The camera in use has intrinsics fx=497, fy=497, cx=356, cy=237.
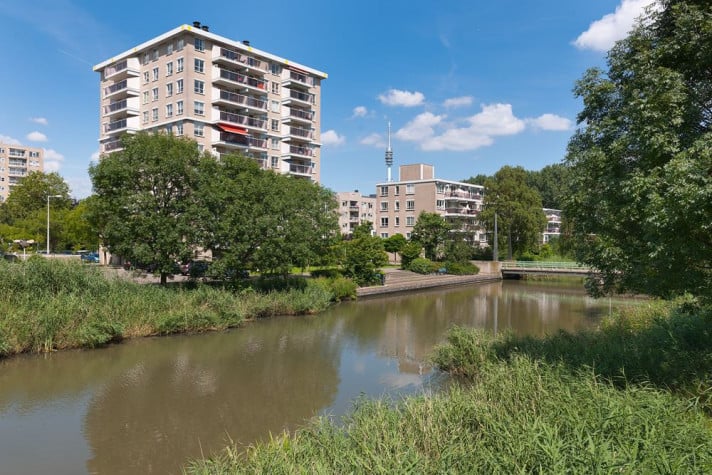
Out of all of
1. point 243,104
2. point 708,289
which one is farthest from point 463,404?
point 243,104

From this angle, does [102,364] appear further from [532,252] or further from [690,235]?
[532,252]

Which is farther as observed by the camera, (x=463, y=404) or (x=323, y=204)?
(x=323, y=204)

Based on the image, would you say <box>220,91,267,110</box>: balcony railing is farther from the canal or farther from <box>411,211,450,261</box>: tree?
the canal

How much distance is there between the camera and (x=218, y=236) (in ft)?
78.8

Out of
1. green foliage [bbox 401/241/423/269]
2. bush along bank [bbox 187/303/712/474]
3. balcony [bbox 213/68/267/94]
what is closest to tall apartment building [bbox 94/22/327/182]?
balcony [bbox 213/68/267/94]

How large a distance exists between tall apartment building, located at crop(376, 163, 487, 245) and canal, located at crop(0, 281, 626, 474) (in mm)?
37797

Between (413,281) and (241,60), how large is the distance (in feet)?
84.1

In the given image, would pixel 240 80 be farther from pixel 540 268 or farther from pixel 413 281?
pixel 540 268

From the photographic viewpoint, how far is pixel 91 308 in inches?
723

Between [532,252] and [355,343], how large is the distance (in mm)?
46820

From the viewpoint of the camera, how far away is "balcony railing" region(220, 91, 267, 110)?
4438 centimetres

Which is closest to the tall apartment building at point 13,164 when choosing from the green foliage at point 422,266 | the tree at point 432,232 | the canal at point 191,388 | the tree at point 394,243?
the tree at point 394,243

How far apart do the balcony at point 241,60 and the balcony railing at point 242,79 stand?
86 cm

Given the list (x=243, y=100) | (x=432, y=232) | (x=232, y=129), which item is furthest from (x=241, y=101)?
(x=432, y=232)
